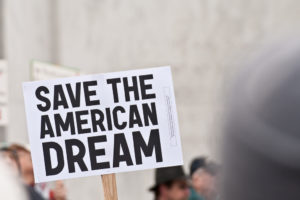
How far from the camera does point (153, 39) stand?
358 inches

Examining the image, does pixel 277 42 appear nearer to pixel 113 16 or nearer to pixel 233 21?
pixel 113 16

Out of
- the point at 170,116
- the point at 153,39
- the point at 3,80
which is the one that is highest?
the point at 153,39

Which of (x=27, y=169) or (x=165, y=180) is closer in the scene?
(x=27, y=169)

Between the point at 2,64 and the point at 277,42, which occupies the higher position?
the point at 2,64

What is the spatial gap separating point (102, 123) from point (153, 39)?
6.50 meters

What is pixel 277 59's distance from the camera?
89 centimetres

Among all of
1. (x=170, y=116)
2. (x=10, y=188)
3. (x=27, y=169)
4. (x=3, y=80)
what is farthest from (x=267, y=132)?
(x=3, y=80)

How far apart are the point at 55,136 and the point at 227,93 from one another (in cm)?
173

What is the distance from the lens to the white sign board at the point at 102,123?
2592mm

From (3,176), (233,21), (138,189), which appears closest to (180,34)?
(233,21)

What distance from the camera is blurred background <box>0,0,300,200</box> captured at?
8383 mm

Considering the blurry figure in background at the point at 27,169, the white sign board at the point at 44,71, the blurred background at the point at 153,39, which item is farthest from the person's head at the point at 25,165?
the blurred background at the point at 153,39

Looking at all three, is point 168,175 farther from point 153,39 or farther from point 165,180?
point 153,39

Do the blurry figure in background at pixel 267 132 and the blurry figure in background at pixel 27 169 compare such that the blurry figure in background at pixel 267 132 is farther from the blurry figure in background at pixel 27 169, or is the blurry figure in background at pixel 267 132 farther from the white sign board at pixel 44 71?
the white sign board at pixel 44 71
